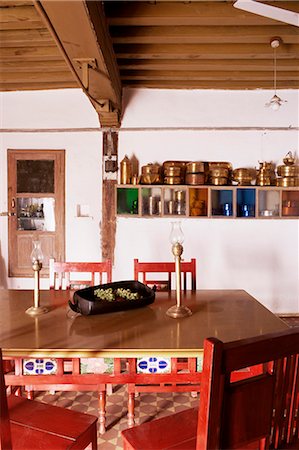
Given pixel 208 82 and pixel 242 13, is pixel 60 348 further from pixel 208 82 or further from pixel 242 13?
pixel 208 82

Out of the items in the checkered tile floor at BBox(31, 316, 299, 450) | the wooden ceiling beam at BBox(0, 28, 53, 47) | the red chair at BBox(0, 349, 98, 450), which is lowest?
the checkered tile floor at BBox(31, 316, 299, 450)

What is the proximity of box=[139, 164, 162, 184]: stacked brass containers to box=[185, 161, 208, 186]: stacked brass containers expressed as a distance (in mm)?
341

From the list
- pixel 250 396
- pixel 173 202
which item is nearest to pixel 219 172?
pixel 173 202

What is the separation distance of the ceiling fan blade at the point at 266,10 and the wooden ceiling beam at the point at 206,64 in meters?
1.16

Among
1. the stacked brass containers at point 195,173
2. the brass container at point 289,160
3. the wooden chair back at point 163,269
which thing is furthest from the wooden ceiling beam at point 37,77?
the brass container at point 289,160

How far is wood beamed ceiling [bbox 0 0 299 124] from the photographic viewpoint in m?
2.29

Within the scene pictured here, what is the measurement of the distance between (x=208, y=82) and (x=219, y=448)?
3890 millimetres

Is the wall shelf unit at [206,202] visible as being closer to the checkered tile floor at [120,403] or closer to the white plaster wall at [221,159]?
the white plaster wall at [221,159]

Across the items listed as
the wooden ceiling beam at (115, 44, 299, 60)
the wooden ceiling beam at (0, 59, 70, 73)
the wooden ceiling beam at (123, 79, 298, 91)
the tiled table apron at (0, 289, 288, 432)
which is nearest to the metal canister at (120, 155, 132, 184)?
the wooden ceiling beam at (123, 79, 298, 91)

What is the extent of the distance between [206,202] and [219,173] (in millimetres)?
359

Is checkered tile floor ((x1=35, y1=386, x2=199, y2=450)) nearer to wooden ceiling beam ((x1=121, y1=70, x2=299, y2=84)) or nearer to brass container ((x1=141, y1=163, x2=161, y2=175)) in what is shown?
brass container ((x1=141, y1=163, x2=161, y2=175))

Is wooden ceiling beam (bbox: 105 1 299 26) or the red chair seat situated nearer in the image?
the red chair seat

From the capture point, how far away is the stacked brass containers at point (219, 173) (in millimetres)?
4254

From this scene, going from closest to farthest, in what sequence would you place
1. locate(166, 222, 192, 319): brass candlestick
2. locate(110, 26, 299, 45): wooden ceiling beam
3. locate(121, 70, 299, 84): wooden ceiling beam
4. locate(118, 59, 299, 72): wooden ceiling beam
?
locate(166, 222, 192, 319): brass candlestick → locate(110, 26, 299, 45): wooden ceiling beam → locate(118, 59, 299, 72): wooden ceiling beam → locate(121, 70, 299, 84): wooden ceiling beam
